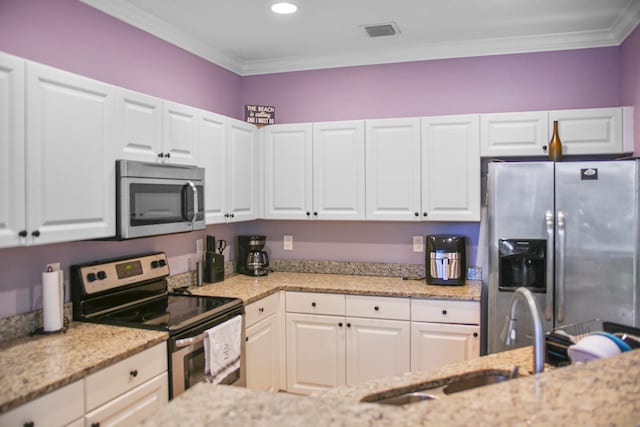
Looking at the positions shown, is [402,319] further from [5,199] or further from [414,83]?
[5,199]

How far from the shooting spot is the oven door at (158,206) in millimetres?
2459

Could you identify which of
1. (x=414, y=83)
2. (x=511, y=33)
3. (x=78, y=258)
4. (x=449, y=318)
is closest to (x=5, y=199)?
(x=78, y=258)

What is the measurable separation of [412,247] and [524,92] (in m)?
1.43

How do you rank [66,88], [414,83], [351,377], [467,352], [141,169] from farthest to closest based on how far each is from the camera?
[414,83] → [351,377] → [467,352] → [141,169] → [66,88]

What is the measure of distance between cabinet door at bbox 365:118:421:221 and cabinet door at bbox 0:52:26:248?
2289 millimetres

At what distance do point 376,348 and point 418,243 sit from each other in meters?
0.93

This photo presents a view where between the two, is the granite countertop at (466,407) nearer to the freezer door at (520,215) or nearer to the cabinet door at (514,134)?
the freezer door at (520,215)

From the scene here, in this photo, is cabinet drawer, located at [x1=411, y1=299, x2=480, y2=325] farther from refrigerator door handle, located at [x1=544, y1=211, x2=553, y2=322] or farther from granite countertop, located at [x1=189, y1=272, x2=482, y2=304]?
refrigerator door handle, located at [x1=544, y1=211, x2=553, y2=322]

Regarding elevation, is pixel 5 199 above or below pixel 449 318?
above

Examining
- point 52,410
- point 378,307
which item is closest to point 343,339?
point 378,307

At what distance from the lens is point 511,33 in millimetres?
3488

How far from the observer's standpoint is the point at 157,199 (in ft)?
8.75

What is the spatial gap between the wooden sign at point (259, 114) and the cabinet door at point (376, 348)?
1.69m

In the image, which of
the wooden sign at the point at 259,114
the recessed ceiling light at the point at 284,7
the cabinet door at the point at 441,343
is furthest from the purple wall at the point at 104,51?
the cabinet door at the point at 441,343
